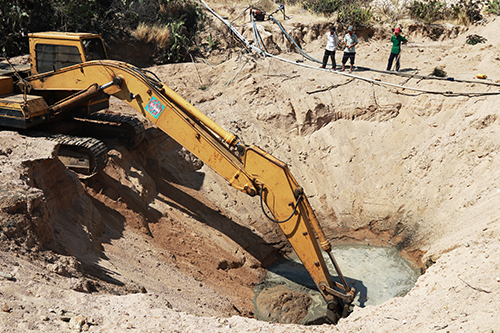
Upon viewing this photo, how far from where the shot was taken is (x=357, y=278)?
384 inches

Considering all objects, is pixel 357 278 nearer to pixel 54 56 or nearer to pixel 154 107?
pixel 154 107

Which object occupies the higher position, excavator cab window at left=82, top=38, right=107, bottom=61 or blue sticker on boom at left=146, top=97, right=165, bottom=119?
excavator cab window at left=82, top=38, right=107, bottom=61

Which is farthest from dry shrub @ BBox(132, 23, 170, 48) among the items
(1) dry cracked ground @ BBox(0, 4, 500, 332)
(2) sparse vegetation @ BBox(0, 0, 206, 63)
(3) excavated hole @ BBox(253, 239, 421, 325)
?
(3) excavated hole @ BBox(253, 239, 421, 325)

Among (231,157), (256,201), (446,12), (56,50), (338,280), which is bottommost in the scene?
(338,280)

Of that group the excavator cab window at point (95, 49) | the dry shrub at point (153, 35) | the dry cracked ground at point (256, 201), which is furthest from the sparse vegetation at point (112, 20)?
the excavator cab window at point (95, 49)

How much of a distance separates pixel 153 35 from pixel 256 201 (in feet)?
25.5

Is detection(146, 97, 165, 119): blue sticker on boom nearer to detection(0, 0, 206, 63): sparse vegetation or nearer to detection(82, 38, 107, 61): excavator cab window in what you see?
detection(82, 38, 107, 61): excavator cab window

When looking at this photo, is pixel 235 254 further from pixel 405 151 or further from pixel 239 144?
pixel 405 151

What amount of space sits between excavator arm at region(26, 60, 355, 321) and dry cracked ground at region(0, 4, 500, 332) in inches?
55.1

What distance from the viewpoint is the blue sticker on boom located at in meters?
7.96

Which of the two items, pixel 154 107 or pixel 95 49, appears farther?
pixel 95 49

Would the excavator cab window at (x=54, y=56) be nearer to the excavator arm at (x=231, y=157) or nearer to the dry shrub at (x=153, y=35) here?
the excavator arm at (x=231, y=157)

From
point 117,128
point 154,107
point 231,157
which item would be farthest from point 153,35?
point 231,157

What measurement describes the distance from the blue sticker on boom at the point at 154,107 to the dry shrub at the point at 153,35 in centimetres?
839
